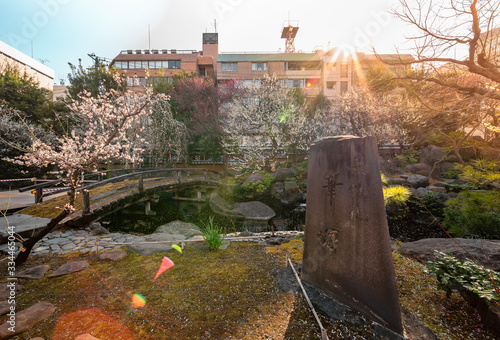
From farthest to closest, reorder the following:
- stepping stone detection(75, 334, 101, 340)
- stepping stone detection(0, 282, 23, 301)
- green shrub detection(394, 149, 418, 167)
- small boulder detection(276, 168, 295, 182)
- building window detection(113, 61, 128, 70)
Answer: building window detection(113, 61, 128, 70), green shrub detection(394, 149, 418, 167), small boulder detection(276, 168, 295, 182), stepping stone detection(0, 282, 23, 301), stepping stone detection(75, 334, 101, 340)

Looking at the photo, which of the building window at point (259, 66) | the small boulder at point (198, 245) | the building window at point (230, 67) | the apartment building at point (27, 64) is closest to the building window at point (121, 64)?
the apartment building at point (27, 64)

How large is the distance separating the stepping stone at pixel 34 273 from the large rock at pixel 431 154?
22.6 m

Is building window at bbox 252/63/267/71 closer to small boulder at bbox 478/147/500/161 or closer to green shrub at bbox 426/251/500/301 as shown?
small boulder at bbox 478/147/500/161

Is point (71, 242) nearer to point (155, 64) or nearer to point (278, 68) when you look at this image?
point (278, 68)

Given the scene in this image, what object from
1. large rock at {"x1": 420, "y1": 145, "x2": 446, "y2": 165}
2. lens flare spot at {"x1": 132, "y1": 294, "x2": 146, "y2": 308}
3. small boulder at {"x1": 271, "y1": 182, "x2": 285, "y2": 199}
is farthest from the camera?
large rock at {"x1": 420, "y1": 145, "x2": 446, "y2": 165}

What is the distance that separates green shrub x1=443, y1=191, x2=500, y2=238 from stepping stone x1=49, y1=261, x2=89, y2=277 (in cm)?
1123

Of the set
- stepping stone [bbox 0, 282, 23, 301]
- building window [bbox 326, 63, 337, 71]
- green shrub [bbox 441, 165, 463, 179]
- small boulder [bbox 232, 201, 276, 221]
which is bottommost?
Result: small boulder [bbox 232, 201, 276, 221]

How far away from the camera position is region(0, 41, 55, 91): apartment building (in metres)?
24.9

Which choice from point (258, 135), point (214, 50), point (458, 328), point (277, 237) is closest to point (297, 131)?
point (258, 135)

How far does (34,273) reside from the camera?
3.80 metres

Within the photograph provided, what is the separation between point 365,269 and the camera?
2.82 meters

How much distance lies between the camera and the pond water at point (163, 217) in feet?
33.0

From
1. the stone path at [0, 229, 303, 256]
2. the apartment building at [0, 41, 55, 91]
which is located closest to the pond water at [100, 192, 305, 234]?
the stone path at [0, 229, 303, 256]

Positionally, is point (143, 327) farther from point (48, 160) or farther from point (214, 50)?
point (214, 50)
